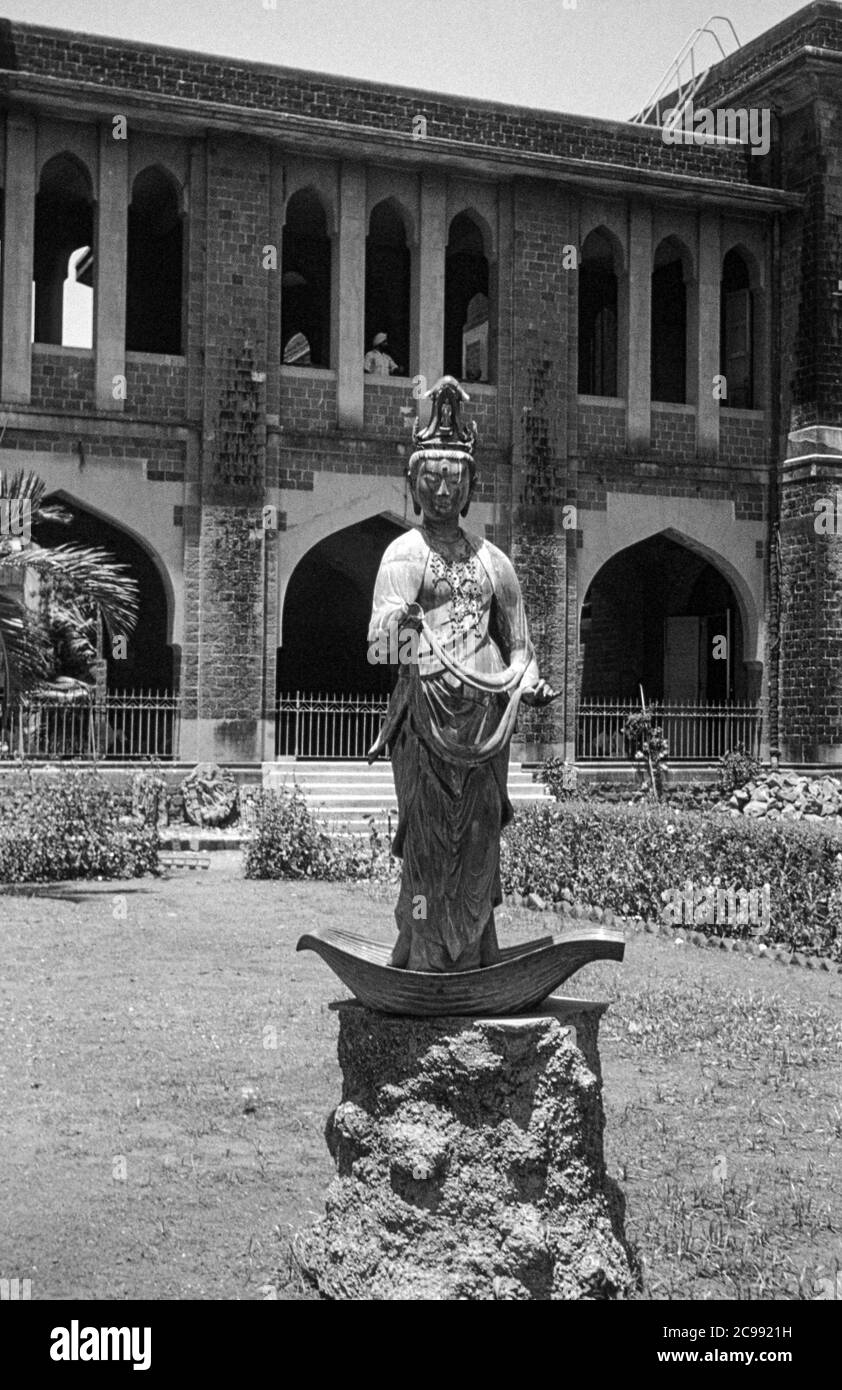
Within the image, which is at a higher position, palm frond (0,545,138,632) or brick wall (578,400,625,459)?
brick wall (578,400,625,459)

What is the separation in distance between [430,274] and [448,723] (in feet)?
55.0

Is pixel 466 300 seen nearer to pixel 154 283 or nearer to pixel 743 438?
pixel 154 283

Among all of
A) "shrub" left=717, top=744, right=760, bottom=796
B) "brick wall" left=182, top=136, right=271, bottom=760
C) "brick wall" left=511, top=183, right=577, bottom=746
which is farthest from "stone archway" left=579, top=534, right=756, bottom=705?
"brick wall" left=182, top=136, right=271, bottom=760

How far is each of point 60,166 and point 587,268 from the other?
8208 mm

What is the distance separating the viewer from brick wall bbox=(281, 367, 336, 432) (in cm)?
2033

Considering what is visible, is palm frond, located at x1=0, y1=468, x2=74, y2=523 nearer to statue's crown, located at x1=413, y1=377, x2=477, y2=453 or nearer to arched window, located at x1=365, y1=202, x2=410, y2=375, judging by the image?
statue's crown, located at x1=413, y1=377, x2=477, y2=453

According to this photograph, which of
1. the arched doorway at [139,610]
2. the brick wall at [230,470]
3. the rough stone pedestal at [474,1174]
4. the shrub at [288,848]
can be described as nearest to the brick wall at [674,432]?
the brick wall at [230,470]

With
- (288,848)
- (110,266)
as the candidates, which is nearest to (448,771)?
(288,848)

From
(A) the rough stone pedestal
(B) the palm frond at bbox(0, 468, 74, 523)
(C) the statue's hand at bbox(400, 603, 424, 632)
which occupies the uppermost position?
(B) the palm frond at bbox(0, 468, 74, 523)

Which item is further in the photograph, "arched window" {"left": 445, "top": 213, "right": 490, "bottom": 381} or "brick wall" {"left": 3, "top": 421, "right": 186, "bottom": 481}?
"arched window" {"left": 445, "top": 213, "right": 490, "bottom": 381}

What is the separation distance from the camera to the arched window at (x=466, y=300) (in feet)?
72.7

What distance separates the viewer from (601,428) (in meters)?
21.8

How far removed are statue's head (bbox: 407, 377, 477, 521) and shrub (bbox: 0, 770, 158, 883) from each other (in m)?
10.1

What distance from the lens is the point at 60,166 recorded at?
20234 mm
